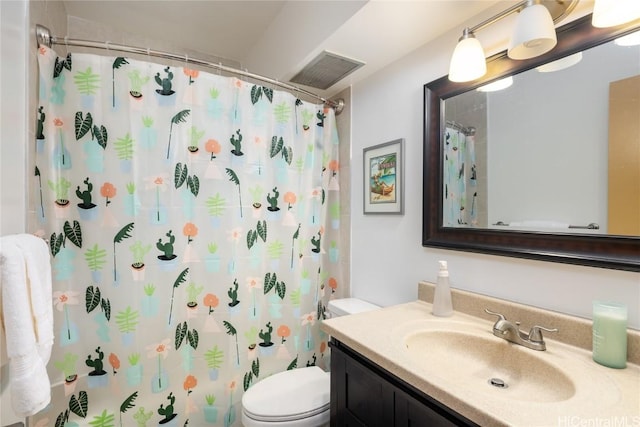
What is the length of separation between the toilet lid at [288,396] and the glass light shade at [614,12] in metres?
1.69

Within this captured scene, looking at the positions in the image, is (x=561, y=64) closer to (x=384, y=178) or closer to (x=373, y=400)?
(x=384, y=178)

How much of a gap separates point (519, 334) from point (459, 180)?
2.05 feet

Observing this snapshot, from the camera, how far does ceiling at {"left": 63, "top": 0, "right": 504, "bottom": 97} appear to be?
46.5 inches

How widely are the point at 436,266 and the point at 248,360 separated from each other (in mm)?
1106

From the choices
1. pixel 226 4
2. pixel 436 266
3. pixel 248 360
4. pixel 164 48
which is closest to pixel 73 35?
pixel 164 48

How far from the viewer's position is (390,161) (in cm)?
155

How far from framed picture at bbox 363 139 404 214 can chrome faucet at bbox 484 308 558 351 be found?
69cm

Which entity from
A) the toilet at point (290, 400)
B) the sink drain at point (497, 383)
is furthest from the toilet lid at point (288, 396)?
the sink drain at point (497, 383)

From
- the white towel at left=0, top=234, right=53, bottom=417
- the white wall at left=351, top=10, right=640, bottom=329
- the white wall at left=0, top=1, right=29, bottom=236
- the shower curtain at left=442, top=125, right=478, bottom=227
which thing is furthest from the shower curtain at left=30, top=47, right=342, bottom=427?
the shower curtain at left=442, top=125, right=478, bottom=227

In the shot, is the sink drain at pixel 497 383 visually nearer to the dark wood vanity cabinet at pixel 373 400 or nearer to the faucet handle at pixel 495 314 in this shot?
the faucet handle at pixel 495 314

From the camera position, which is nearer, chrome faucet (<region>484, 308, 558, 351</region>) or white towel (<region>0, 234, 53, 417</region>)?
white towel (<region>0, 234, 53, 417</region>)

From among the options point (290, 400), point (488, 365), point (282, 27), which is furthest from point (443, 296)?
point (282, 27)

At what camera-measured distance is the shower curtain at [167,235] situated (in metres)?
1.21

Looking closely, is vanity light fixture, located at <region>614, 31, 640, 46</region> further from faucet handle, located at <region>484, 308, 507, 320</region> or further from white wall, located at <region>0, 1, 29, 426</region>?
white wall, located at <region>0, 1, 29, 426</region>
